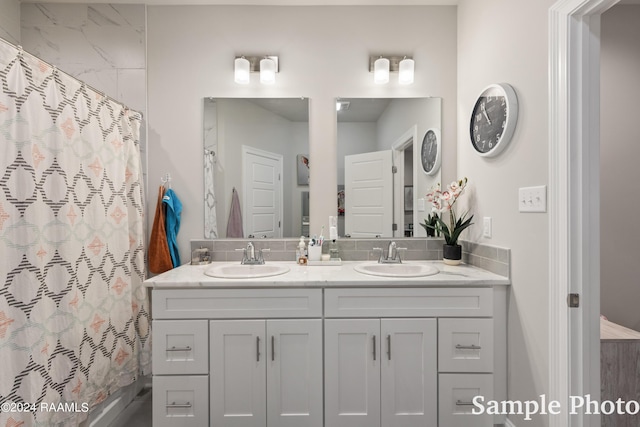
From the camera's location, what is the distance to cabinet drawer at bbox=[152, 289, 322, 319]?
1.58 metres

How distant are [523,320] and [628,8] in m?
2.09

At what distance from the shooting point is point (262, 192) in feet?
7.06

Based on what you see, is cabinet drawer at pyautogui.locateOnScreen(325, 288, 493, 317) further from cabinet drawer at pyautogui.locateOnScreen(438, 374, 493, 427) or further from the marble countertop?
cabinet drawer at pyautogui.locateOnScreen(438, 374, 493, 427)

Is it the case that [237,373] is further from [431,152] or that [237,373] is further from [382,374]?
[431,152]

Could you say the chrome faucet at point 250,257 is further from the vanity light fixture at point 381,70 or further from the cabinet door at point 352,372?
the vanity light fixture at point 381,70

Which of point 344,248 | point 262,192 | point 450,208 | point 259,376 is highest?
point 262,192

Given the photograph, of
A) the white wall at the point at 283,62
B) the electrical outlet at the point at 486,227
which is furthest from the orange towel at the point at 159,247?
the electrical outlet at the point at 486,227

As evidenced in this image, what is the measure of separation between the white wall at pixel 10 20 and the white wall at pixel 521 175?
2.96 metres

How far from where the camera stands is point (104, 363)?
1.63 metres

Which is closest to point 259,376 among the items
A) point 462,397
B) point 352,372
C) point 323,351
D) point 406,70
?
point 323,351

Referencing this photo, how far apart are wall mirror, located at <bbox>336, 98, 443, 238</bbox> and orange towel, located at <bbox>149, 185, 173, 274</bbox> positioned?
117 centimetres

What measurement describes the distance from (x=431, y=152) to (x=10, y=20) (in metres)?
2.92

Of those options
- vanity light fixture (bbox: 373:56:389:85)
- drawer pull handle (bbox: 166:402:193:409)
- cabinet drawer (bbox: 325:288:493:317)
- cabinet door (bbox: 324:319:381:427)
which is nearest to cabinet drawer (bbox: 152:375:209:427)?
drawer pull handle (bbox: 166:402:193:409)

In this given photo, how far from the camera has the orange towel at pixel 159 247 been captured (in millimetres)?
2012
